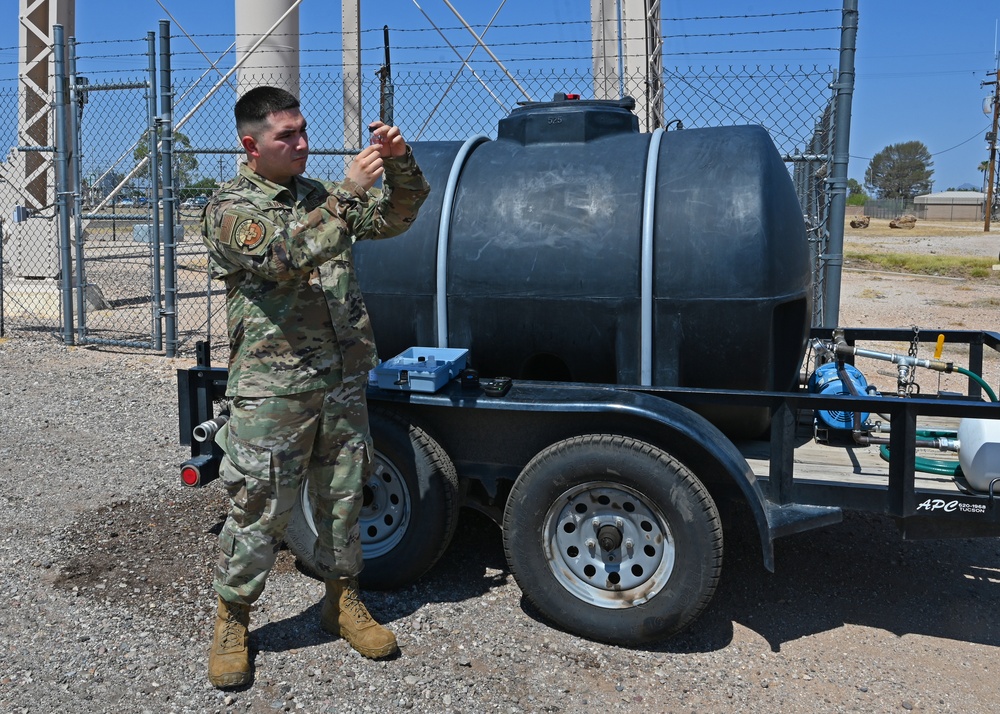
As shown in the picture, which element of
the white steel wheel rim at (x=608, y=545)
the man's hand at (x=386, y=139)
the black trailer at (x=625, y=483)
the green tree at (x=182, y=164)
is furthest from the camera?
the green tree at (x=182, y=164)

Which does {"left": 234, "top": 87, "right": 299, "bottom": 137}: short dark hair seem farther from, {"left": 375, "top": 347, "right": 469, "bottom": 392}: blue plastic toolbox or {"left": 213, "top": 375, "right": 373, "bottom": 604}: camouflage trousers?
{"left": 375, "top": 347, "right": 469, "bottom": 392}: blue plastic toolbox

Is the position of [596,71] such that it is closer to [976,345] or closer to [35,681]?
[976,345]

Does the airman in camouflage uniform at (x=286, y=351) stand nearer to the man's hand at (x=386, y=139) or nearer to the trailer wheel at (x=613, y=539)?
the man's hand at (x=386, y=139)

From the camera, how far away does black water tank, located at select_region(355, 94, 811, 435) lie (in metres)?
3.74

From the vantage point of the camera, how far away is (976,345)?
Result: 192 inches

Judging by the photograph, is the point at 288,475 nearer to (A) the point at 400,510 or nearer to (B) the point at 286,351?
(B) the point at 286,351

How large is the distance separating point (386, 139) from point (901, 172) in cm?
11823

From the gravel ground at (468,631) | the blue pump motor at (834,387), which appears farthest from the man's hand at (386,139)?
the blue pump motor at (834,387)

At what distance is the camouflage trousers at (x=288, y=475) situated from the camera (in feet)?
10.9

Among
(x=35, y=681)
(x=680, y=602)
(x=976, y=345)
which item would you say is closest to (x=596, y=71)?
(x=976, y=345)

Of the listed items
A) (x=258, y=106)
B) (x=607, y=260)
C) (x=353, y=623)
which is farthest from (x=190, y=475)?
(x=607, y=260)

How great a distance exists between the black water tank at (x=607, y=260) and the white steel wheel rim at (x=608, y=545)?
571 mm

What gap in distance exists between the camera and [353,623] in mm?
3570

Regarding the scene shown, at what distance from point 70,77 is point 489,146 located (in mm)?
7169
